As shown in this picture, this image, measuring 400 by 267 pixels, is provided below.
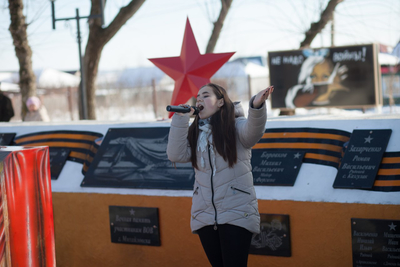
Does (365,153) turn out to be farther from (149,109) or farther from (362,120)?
(149,109)

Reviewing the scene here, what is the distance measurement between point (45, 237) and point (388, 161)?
9.02 feet

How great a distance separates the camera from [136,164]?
525 cm

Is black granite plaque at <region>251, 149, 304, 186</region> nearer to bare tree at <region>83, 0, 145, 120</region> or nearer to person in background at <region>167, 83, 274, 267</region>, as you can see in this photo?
person in background at <region>167, 83, 274, 267</region>

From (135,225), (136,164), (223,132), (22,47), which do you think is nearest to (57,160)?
(136,164)

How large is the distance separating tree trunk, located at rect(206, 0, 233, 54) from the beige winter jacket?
323 inches

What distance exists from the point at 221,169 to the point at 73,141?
306cm

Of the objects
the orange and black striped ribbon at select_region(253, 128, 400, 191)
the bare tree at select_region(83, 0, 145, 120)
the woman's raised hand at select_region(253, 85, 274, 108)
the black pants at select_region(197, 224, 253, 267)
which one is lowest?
the black pants at select_region(197, 224, 253, 267)

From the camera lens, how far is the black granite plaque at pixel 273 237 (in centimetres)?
434

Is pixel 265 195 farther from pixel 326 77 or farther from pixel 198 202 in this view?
pixel 326 77

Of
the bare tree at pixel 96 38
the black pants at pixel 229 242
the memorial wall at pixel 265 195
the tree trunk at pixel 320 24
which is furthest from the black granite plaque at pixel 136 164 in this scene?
the tree trunk at pixel 320 24

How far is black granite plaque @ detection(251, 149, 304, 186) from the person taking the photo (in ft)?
14.9

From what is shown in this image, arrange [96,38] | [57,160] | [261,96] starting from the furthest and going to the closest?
[96,38] → [57,160] → [261,96]

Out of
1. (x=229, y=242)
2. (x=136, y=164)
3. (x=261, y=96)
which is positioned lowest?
(x=229, y=242)

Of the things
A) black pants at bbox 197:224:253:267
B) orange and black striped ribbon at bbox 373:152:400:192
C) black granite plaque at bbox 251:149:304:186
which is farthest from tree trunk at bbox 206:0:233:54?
black pants at bbox 197:224:253:267
